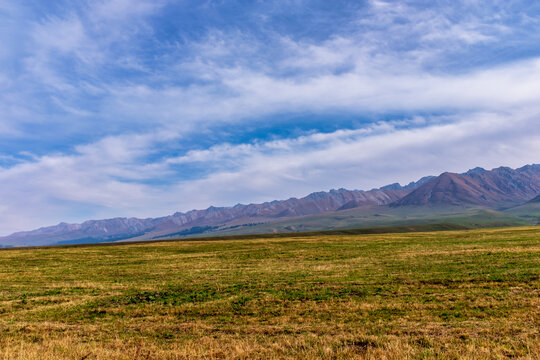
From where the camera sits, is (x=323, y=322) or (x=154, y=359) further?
(x=323, y=322)

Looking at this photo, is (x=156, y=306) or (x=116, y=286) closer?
(x=156, y=306)

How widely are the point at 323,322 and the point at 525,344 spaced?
840cm

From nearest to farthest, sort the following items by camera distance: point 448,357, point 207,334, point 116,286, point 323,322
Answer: point 448,357 < point 207,334 < point 323,322 < point 116,286

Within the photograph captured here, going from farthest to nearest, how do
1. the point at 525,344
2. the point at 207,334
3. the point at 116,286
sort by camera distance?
the point at 116,286, the point at 207,334, the point at 525,344

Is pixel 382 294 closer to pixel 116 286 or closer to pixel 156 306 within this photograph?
pixel 156 306

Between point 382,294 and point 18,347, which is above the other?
point 18,347

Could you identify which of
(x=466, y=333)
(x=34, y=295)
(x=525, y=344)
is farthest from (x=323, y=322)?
(x=34, y=295)

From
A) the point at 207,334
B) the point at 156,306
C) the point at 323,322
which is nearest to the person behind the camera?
the point at 207,334

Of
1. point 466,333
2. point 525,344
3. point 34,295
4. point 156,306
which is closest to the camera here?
point 525,344

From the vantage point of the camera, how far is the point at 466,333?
14.6 meters

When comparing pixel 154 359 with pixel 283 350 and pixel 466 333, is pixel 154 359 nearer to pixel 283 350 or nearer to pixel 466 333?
pixel 283 350

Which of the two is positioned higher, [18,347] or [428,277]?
[18,347]

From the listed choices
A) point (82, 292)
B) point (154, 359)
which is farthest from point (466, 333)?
point (82, 292)

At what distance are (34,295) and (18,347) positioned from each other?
52.9 feet
